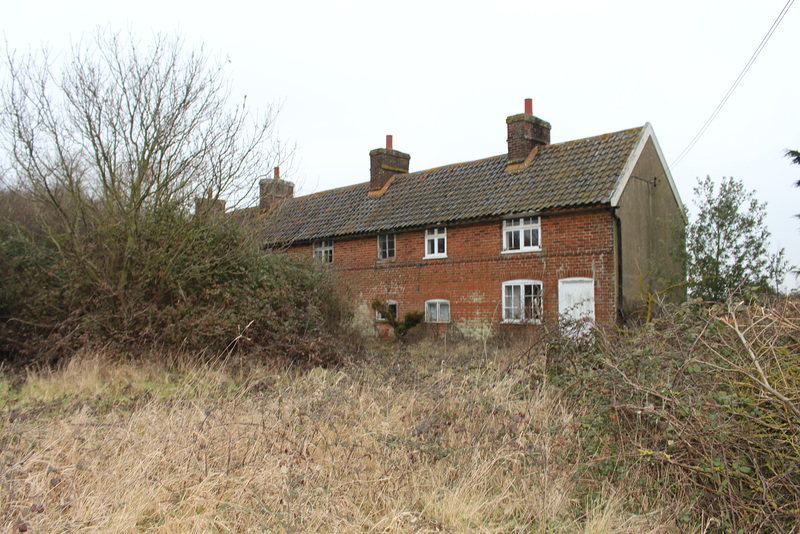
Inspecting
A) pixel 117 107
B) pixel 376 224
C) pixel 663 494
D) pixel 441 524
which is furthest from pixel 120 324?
pixel 376 224

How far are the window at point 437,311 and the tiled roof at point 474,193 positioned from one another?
8.67ft

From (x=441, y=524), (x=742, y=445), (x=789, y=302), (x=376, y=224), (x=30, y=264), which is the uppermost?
(x=376, y=224)

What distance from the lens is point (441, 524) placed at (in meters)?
4.13

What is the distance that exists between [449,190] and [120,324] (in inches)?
515

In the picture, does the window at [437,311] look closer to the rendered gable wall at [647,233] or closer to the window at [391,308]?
the window at [391,308]

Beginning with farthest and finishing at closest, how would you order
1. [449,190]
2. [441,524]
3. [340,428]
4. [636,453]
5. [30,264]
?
[449,190] < [30,264] < [340,428] < [636,453] < [441,524]

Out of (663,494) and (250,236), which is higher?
(250,236)

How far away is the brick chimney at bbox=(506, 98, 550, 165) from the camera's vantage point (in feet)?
66.3

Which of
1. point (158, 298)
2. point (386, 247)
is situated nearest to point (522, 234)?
point (386, 247)

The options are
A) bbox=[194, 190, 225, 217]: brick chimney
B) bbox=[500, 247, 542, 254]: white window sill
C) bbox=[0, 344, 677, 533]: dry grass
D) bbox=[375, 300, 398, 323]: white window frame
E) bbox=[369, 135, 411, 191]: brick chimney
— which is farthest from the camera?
bbox=[369, 135, 411, 191]: brick chimney

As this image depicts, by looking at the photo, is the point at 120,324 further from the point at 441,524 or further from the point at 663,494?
the point at 663,494

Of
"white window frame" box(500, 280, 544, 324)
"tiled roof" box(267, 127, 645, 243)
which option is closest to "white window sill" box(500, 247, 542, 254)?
"white window frame" box(500, 280, 544, 324)

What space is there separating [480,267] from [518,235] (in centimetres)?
158

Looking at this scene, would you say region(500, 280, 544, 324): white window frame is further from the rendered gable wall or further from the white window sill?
the rendered gable wall
